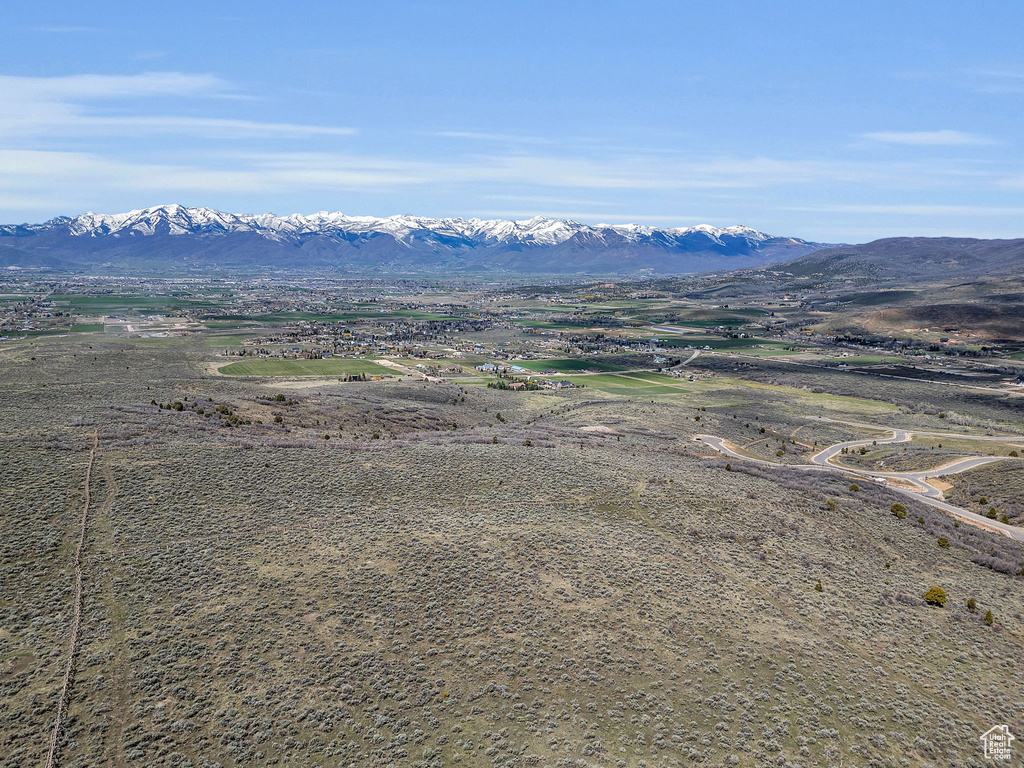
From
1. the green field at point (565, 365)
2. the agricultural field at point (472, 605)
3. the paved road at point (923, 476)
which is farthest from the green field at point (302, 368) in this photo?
the paved road at point (923, 476)

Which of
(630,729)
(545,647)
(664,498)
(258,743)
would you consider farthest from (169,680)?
(664,498)

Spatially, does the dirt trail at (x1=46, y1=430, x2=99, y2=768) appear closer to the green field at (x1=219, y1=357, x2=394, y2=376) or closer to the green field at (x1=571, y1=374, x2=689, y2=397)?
the green field at (x1=219, y1=357, x2=394, y2=376)

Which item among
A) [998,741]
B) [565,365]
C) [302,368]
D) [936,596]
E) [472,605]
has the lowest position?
[565,365]

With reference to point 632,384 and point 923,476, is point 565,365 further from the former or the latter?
point 923,476

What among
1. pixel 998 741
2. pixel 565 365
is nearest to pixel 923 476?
pixel 998 741

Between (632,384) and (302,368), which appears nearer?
(632,384)

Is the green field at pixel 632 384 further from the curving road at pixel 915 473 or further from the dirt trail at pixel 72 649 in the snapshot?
the dirt trail at pixel 72 649

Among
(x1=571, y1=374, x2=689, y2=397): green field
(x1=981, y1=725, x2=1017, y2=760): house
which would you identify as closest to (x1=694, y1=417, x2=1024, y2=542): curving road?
(x1=981, y1=725, x2=1017, y2=760): house
